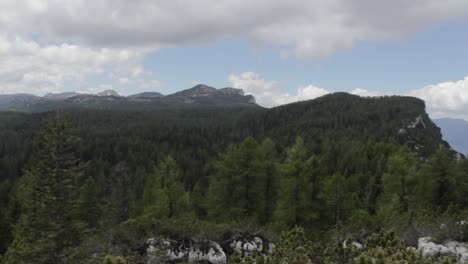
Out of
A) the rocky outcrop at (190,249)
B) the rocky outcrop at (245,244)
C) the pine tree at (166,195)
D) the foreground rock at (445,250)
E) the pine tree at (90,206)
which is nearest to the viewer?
the foreground rock at (445,250)

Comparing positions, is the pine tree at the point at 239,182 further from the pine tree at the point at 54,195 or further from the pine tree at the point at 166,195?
the pine tree at the point at 54,195

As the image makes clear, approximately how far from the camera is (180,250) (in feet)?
→ 54.3

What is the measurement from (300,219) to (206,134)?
5106 inches

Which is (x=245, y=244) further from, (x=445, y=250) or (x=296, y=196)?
(x=296, y=196)

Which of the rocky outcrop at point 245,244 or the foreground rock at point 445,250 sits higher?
the foreground rock at point 445,250

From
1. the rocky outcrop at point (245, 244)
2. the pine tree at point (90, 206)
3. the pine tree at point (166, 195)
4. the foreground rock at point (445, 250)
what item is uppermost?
the foreground rock at point (445, 250)

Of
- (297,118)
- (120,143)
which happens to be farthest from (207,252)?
(297,118)

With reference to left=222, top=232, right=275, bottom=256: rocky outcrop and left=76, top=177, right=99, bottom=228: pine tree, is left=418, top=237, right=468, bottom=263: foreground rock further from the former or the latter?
left=76, top=177, right=99, bottom=228: pine tree

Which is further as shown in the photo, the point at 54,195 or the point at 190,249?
the point at 190,249

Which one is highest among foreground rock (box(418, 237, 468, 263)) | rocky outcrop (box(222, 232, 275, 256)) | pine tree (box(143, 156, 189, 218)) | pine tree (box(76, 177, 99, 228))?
foreground rock (box(418, 237, 468, 263))

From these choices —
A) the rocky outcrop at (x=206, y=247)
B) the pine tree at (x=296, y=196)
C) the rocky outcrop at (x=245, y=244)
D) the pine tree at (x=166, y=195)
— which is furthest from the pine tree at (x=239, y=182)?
the rocky outcrop at (x=206, y=247)

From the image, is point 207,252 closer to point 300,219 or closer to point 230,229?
point 230,229

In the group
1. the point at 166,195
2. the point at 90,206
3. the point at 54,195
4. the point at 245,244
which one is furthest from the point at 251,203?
the point at 90,206

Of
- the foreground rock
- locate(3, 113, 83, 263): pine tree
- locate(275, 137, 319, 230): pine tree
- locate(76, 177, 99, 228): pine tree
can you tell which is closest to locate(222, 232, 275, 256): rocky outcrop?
the foreground rock
